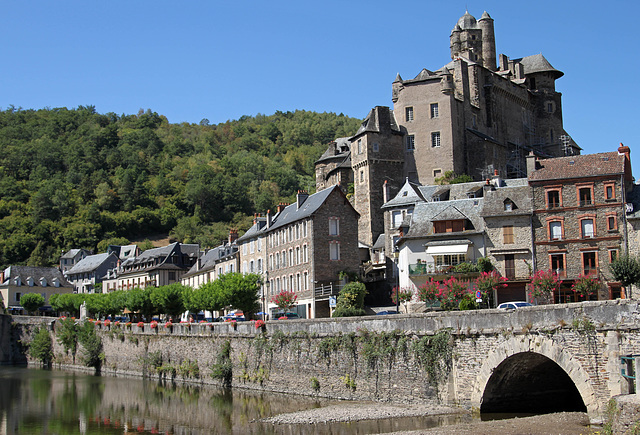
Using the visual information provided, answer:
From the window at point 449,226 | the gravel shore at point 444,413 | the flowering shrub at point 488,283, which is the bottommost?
the gravel shore at point 444,413

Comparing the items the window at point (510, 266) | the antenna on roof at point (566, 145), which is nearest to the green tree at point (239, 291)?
the window at point (510, 266)

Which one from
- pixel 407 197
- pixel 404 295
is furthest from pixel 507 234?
pixel 407 197

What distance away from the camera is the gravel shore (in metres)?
19.3

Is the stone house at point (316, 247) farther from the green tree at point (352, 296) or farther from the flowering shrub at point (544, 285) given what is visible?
the flowering shrub at point (544, 285)

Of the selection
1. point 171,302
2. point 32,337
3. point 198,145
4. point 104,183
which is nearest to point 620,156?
point 171,302

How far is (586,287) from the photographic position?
3700 cm

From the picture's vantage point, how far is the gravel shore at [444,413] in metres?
19.3

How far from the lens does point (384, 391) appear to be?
1008 inches

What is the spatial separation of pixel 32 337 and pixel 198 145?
97.6 m

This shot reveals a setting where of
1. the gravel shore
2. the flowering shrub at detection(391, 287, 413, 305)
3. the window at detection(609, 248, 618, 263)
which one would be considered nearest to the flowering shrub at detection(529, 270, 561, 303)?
the window at detection(609, 248, 618, 263)

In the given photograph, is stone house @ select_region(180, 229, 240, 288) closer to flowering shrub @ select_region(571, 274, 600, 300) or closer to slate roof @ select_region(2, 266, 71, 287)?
slate roof @ select_region(2, 266, 71, 287)

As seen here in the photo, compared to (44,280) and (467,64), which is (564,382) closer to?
(467,64)

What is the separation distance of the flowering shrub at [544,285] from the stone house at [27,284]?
187 ft

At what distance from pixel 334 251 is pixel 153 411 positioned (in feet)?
68.7
